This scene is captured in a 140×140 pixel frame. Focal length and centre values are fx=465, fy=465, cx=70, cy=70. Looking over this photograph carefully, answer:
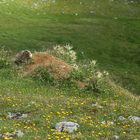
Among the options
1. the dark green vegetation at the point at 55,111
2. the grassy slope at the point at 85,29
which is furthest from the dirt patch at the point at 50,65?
the grassy slope at the point at 85,29

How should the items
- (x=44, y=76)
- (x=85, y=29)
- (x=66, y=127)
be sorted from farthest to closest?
(x=85, y=29), (x=44, y=76), (x=66, y=127)

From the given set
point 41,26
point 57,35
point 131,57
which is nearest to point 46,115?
point 131,57

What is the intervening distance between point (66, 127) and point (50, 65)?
13.0 meters

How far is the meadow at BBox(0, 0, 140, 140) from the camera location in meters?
17.0

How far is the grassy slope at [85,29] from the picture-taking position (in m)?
43.7

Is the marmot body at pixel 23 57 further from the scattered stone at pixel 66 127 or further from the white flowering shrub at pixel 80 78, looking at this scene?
the scattered stone at pixel 66 127

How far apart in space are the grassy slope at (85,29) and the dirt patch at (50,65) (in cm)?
894

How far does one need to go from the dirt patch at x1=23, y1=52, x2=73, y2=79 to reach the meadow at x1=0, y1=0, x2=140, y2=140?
3.60ft

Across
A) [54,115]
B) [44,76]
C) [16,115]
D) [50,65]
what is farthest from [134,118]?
[50,65]

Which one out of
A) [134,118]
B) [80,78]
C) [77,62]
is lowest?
[77,62]

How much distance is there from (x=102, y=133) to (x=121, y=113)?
405 cm

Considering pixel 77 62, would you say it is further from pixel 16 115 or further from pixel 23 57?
pixel 16 115

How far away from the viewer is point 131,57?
45188mm

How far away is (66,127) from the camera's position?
16297mm
